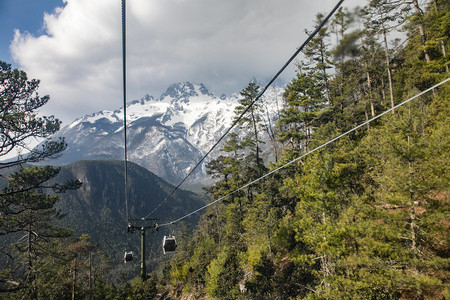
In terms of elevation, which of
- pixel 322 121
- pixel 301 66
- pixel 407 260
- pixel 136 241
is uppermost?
pixel 301 66

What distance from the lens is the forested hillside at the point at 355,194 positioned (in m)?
11.1

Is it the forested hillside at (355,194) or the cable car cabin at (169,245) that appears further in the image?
the cable car cabin at (169,245)

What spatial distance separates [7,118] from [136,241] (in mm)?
185072

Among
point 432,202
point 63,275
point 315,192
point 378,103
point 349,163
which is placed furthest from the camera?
point 63,275

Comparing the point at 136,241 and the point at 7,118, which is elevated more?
the point at 7,118

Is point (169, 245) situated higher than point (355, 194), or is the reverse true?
point (355, 194)

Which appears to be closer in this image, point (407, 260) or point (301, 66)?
point (407, 260)

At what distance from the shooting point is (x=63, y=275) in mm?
32750

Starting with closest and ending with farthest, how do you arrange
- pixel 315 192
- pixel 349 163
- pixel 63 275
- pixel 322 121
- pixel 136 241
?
pixel 315 192 → pixel 349 163 → pixel 322 121 → pixel 63 275 → pixel 136 241

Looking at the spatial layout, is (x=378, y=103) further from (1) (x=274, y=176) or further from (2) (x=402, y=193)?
(2) (x=402, y=193)

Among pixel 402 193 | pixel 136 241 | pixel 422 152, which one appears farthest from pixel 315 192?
pixel 136 241

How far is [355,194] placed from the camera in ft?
48.6

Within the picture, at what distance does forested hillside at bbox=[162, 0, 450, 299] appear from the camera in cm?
1113

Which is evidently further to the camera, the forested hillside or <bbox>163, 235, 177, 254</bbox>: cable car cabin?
<bbox>163, 235, 177, 254</bbox>: cable car cabin
